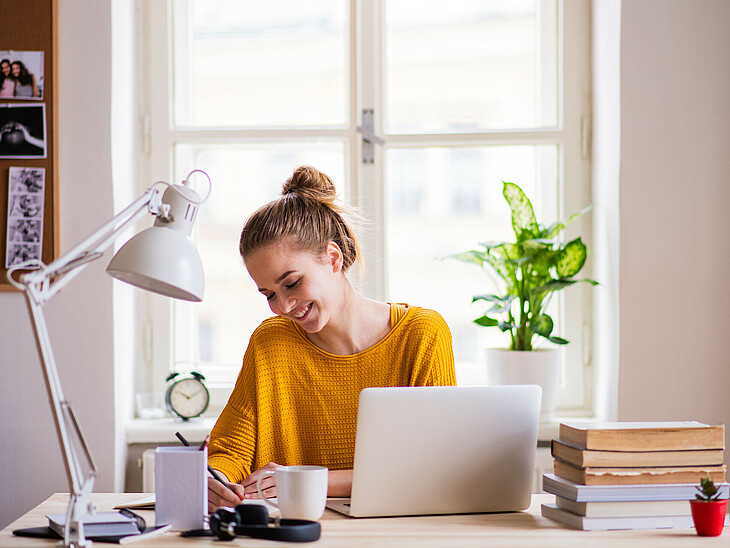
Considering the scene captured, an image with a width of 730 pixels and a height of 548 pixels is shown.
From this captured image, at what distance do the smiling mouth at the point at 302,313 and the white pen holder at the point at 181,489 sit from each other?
1.65 feet

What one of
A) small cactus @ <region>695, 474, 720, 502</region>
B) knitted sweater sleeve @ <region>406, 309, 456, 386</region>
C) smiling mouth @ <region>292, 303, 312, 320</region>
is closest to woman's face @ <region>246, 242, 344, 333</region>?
smiling mouth @ <region>292, 303, 312, 320</region>

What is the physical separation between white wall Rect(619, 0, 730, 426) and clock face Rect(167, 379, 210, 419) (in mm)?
1340

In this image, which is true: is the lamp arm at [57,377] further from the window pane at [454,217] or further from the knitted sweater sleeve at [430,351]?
the window pane at [454,217]

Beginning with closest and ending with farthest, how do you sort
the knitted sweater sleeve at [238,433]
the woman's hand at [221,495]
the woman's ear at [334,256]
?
the woman's hand at [221,495], the knitted sweater sleeve at [238,433], the woman's ear at [334,256]

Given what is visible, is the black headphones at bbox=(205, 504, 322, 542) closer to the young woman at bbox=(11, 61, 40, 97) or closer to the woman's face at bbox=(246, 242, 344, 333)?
the woman's face at bbox=(246, 242, 344, 333)

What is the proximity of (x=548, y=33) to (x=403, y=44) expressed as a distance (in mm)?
521

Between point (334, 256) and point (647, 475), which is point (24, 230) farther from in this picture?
point (647, 475)

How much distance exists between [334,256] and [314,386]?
30 cm

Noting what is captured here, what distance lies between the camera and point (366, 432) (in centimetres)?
131

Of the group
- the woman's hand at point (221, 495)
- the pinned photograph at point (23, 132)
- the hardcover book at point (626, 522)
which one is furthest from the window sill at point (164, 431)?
the hardcover book at point (626, 522)

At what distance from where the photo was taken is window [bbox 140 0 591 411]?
2834 millimetres

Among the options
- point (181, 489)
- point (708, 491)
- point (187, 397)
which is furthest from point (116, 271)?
point (187, 397)

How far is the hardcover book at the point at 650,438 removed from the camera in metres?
1.27

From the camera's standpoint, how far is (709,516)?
48.0 inches
